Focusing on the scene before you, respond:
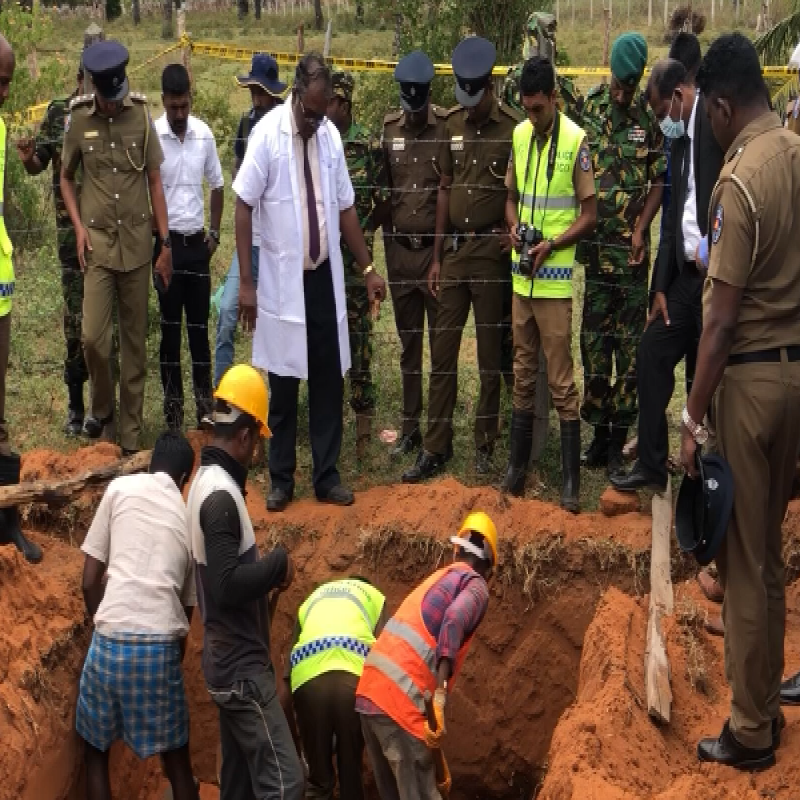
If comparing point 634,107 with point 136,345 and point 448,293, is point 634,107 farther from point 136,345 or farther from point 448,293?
point 136,345

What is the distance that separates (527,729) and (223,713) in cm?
271

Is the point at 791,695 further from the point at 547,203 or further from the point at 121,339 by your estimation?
the point at 121,339

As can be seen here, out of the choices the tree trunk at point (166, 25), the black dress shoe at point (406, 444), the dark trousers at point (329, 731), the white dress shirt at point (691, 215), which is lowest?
the dark trousers at point (329, 731)

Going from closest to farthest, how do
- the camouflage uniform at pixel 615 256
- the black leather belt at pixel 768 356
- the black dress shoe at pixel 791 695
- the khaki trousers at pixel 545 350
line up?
1. the black leather belt at pixel 768 356
2. the black dress shoe at pixel 791 695
3. the khaki trousers at pixel 545 350
4. the camouflage uniform at pixel 615 256

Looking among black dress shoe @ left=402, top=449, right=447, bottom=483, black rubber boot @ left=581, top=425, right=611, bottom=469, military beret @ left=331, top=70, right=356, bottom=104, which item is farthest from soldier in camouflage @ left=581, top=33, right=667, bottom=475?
military beret @ left=331, top=70, right=356, bottom=104

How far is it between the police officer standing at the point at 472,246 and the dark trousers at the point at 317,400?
2.30 feet

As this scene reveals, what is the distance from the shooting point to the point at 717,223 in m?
4.40

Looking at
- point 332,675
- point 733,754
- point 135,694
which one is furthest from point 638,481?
point 135,694

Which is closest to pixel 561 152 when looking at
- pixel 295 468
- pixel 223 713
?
pixel 295 468

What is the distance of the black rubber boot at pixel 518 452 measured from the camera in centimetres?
740

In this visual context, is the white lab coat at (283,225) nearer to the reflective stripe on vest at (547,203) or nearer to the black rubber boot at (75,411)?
the reflective stripe on vest at (547,203)

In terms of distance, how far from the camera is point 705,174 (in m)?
5.79

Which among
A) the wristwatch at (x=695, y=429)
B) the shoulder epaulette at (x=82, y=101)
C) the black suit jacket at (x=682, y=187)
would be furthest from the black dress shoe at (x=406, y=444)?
the wristwatch at (x=695, y=429)

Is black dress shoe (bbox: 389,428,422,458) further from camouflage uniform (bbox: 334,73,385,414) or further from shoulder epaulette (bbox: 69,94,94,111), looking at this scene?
shoulder epaulette (bbox: 69,94,94,111)
